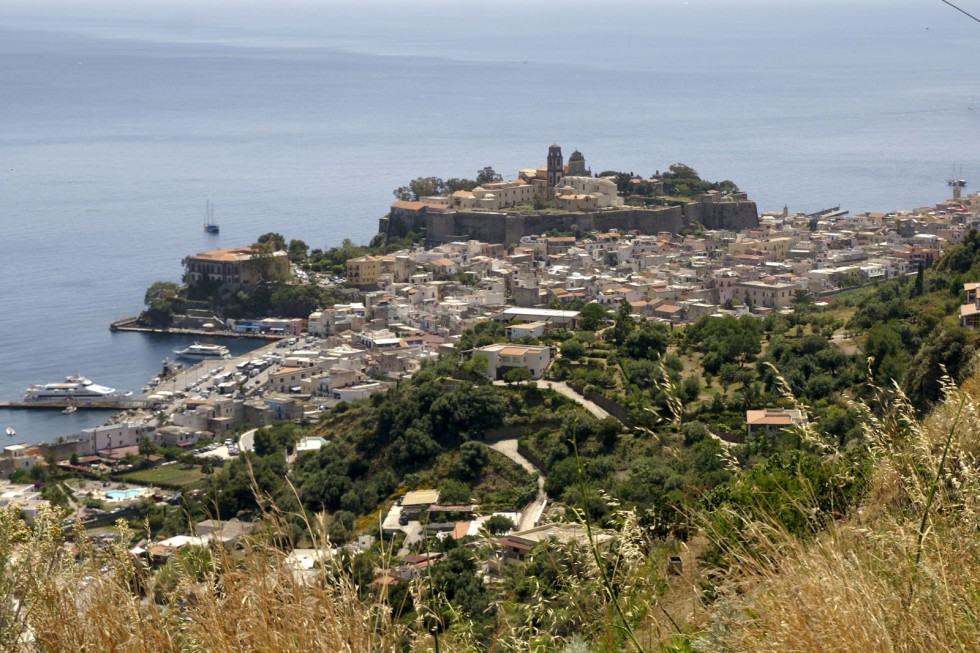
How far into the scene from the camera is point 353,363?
18.0 metres

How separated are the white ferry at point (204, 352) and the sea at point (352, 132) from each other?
22.3 inches

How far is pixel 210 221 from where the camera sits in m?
33.1

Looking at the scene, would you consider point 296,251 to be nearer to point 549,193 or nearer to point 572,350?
point 549,193

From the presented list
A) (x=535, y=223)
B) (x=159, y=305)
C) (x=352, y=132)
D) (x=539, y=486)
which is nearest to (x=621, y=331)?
(x=539, y=486)

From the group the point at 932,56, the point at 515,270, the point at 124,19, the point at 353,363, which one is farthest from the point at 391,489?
the point at 124,19

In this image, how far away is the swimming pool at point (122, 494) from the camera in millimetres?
13086

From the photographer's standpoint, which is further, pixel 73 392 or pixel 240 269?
pixel 240 269

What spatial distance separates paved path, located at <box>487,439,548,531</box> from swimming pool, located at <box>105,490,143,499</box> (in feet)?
12.4

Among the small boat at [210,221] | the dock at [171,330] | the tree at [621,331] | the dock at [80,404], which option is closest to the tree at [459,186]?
the small boat at [210,221]

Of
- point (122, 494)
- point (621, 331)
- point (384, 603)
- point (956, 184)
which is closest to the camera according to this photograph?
point (384, 603)

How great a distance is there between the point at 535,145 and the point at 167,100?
27.4 metres

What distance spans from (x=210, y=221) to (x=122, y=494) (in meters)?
20.6

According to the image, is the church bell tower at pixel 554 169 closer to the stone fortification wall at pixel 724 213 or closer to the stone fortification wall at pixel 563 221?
the stone fortification wall at pixel 563 221

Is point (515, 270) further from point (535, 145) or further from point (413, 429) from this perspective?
point (535, 145)
